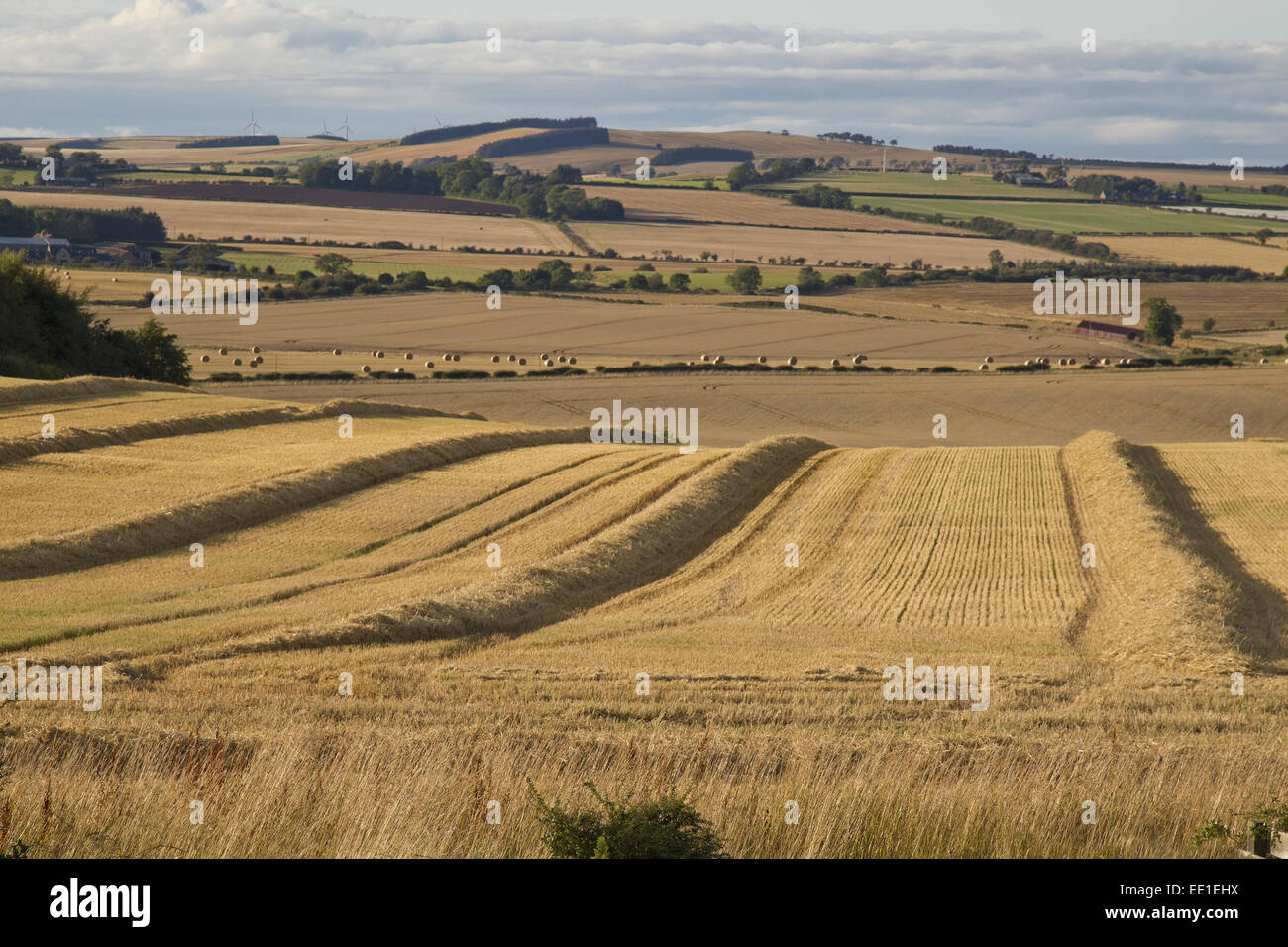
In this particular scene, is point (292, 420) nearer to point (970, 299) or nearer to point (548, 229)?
A: point (970, 299)

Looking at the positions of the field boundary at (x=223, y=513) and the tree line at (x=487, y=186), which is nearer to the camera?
the field boundary at (x=223, y=513)

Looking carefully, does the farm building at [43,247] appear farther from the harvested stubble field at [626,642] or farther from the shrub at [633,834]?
the shrub at [633,834]

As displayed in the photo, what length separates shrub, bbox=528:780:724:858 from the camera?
7.88 m

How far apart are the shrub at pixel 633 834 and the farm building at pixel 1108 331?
97.3 metres

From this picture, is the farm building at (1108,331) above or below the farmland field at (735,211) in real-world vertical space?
below

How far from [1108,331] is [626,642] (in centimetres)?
8976

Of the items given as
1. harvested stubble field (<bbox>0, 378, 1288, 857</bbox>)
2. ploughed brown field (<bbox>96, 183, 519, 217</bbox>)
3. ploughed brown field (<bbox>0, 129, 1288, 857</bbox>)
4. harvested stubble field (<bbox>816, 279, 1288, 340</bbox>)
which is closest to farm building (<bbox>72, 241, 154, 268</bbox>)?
ploughed brown field (<bbox>96, 183, 519, 217</bbox>)

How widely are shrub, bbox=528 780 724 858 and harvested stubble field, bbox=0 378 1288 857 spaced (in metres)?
0.54

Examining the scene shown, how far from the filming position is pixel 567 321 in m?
99.8

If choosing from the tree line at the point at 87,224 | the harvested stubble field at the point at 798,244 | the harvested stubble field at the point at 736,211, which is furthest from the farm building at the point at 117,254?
the harvested stubble field at the point at 736,211

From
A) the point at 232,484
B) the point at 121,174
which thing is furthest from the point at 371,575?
the point at 121,174

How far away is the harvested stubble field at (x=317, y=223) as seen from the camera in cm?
14625

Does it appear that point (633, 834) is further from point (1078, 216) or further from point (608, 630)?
point (1078, 216)

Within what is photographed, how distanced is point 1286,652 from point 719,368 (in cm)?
6084
